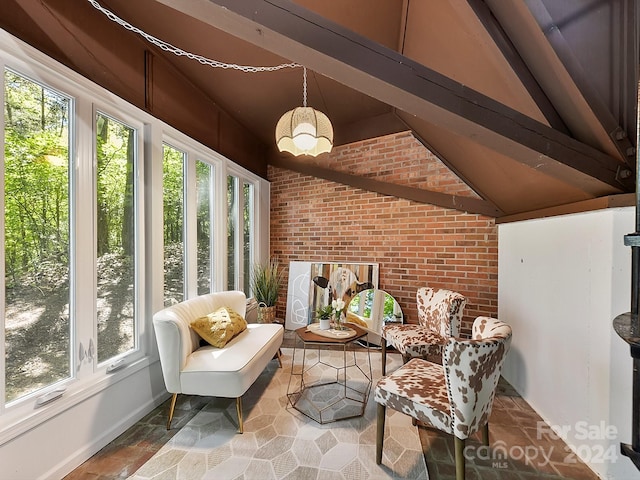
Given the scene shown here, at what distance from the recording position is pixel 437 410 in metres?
1.48

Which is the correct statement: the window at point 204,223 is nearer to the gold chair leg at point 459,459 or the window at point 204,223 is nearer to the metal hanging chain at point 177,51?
the metal hanging chain at point 177,51

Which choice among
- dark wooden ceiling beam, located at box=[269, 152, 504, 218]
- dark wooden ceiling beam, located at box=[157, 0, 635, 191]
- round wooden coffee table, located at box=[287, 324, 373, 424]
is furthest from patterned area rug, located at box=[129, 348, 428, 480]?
dark wooden ceiling beam, located at box=[269, 152, 504, 218]

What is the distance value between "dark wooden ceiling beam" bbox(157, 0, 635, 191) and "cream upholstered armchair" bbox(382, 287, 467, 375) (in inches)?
59.5

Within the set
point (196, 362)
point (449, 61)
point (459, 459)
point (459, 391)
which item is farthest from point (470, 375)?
point (449, 61)

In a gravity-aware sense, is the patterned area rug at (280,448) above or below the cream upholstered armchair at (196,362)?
below

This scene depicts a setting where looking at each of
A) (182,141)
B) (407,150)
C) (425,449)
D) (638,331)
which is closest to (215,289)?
(182,141)

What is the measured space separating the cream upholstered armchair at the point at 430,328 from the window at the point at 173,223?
214 cm

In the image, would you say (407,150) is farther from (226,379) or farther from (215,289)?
(226,379)

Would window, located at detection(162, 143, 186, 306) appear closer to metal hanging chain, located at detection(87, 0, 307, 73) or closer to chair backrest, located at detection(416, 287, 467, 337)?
metal hanging chain, located at detection(87, 0, 307, 73)

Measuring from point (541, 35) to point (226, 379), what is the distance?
2627mm

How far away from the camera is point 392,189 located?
3559mm

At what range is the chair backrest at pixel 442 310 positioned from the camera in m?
2.55

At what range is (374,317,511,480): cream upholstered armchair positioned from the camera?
1.36 metres

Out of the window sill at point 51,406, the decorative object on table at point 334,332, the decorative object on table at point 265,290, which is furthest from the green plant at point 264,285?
the window sill at point 51,406
